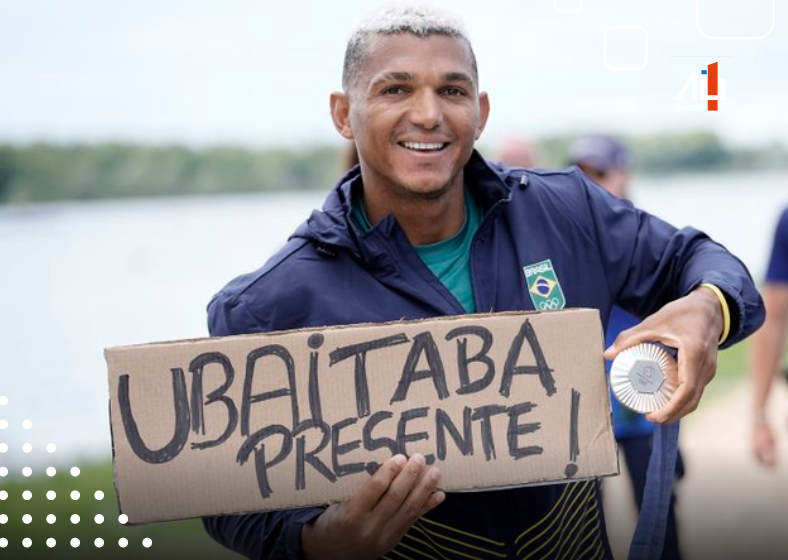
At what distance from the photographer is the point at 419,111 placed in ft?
8.66

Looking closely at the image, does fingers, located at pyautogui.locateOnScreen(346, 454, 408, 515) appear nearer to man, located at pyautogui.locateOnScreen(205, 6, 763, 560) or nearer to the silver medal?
man, located at pyautogui.locateOnScreen(205, 6, 763, 560)

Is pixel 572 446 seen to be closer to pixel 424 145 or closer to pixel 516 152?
pixel 424 145

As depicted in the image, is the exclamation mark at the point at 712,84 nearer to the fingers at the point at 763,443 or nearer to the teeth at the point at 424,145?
the fingers at the point at 763,443

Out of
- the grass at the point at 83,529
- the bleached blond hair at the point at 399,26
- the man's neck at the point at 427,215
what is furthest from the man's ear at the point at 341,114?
the grass at the point at 83,529

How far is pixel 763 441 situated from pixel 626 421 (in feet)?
2.85

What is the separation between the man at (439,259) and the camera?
8.60ft

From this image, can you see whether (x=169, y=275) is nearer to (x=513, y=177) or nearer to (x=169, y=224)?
(x=169, y=224)

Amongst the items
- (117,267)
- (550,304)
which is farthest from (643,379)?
(117,267)

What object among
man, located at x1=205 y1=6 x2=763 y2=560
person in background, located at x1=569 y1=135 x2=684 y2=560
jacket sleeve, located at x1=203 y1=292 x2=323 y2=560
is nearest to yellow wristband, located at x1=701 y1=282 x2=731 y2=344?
man, located at x1=205 y1=6 x2=763 y2=560

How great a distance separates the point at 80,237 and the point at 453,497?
1128cm

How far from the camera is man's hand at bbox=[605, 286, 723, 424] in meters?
2.36

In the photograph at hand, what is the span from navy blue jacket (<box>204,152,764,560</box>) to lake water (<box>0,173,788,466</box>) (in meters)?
6.35

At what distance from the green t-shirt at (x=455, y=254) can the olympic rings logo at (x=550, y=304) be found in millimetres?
144

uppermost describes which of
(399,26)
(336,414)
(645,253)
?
(399,26)
